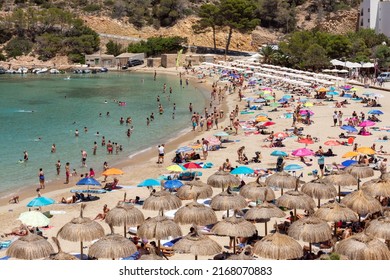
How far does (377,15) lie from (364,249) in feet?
215

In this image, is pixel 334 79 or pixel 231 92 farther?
pixel 231 92

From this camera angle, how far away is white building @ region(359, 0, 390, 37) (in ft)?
233

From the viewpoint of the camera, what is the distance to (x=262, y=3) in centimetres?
9369

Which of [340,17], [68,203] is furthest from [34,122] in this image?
[340,17]

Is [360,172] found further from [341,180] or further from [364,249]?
[364,249]

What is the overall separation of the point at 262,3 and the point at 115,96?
4306cm

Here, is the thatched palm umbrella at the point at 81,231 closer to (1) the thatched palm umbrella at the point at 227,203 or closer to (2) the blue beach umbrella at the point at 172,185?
(1) the thatched palm umbrella at the point at 227,203

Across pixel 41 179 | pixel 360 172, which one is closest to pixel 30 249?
pixel 360 172

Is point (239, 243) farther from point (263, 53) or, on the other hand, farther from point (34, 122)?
point (263, 53)

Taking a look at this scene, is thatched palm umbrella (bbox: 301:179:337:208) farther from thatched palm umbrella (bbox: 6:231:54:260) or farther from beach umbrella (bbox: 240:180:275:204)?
thatched palm umbrella (bbox: 6:231:54:260)

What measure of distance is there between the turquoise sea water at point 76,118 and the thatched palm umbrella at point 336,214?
14128 mm

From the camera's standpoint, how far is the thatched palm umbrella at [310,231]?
1373cm

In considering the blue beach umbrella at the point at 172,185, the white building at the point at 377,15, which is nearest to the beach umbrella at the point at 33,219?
the blue beach umbrella at the point at 172,185

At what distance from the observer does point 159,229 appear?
14.0 m
